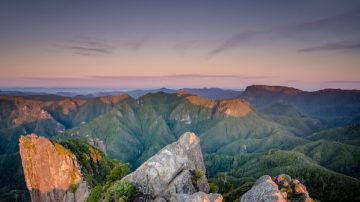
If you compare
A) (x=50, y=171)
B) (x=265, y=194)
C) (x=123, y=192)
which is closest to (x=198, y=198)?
(x=265, y=194)

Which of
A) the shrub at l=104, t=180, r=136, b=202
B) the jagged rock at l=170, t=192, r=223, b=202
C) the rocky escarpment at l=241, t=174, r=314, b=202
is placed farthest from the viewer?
the shrub at l=104, t=180, r=136, b=202

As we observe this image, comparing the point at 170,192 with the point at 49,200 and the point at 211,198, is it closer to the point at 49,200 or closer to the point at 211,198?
the point at 211,198

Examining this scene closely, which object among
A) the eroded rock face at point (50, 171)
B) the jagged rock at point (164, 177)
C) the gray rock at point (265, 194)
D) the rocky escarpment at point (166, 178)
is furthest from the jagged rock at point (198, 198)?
the eroded rock face at point (50, 171)

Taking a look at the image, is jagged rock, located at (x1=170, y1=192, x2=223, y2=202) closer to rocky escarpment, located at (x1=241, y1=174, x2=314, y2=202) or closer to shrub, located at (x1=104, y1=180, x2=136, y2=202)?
shrub, located at (x1=104, y1=180, x2=136, y2=202)

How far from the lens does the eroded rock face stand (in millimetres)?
133500

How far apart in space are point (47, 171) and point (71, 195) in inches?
809

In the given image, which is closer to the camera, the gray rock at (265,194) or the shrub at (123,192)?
the gray rock at (265,194)

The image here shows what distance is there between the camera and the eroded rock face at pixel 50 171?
13350 centimetres

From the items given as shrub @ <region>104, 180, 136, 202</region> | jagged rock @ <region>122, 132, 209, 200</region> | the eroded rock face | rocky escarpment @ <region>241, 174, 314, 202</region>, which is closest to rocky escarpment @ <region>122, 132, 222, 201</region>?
jagged rock @ <region>122, 132, 209, 200</region>

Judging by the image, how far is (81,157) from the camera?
148250 mm

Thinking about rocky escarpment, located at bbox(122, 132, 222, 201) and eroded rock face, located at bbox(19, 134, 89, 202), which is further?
eroded rock face, located at bbox(19, 134, 89, 202)

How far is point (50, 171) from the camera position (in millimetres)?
139750

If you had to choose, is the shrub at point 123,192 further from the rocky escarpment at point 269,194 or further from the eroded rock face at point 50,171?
the eroded rock face at point 50,171

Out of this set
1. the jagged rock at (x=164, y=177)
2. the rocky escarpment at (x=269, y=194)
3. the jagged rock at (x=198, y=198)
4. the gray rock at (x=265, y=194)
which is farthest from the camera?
the jagged rock at (x=164, y=177)
